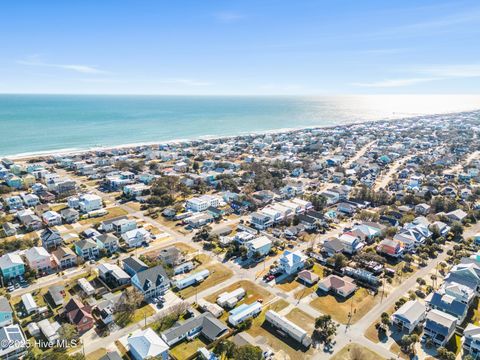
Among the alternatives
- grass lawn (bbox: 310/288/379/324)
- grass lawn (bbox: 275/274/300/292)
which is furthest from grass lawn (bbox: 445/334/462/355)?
grass lawn (bbox: 275/274/300/292)

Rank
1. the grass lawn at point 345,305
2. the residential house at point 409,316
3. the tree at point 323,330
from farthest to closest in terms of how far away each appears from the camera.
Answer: the grass lawn at point 345,305
the residential house at point 409,316
the tree at point 323,330

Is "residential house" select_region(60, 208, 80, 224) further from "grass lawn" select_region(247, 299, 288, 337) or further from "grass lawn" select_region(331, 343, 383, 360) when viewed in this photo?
"grass lawn" select_region(331, 343, 383, 360)

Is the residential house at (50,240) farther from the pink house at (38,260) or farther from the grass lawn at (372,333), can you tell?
the grass lawn at (372,333)

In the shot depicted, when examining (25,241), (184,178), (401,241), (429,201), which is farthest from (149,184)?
(429,201)

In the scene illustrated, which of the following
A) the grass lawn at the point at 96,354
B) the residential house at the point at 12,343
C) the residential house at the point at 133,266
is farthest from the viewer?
the residential house at the point at 133,266

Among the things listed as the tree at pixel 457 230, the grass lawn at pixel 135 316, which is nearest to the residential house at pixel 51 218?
the grass lawn at pixel 135 316

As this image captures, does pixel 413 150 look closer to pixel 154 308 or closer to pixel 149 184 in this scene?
pixel 149 184
